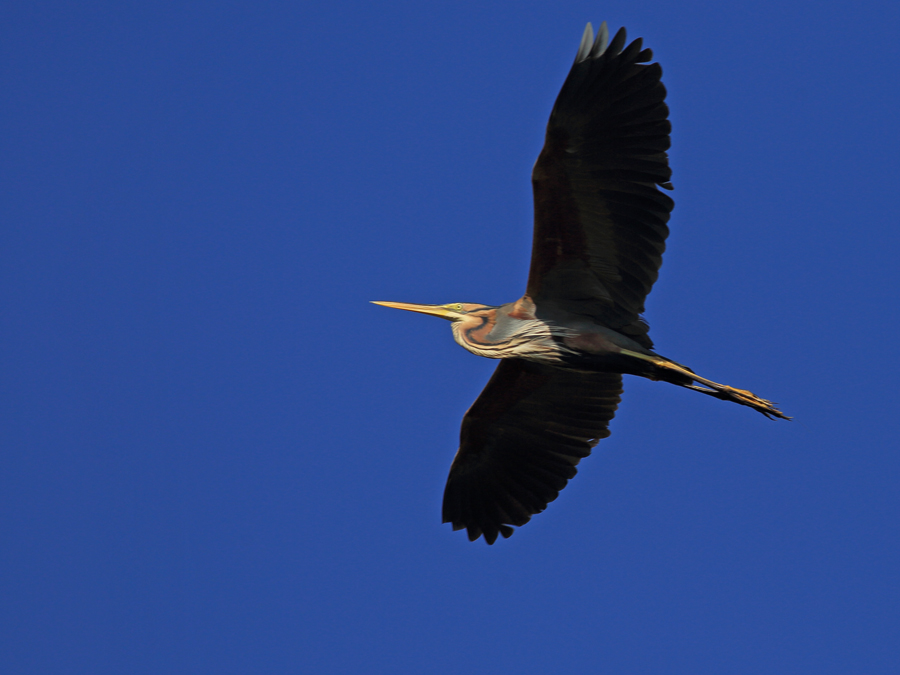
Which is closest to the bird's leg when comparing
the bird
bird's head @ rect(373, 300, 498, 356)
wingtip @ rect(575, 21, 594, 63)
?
the bird

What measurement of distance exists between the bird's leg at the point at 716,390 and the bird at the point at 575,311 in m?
0.01

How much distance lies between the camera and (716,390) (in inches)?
331

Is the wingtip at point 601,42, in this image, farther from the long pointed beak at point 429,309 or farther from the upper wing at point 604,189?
the long pointed beak at point 429,309

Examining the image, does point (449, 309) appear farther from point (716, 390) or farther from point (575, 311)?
point (716, 390)

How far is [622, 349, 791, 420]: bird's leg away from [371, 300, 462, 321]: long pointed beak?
172cm

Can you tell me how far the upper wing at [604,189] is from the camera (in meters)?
7.54

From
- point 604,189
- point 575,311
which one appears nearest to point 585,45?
point 604,189

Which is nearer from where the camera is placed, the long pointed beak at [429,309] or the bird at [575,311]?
the bird at [575,311]

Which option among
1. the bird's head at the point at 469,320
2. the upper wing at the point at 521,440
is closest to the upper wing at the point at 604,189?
the bird's head at the point at 469,320

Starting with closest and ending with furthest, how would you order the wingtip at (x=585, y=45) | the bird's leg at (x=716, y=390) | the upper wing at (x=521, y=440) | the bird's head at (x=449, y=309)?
the wingtip at (x=585, y=45) → the bird's leg at (x=716, y=390) → the bird's head at (x=449, y=309) → the upper wing at (x=521, y=440)

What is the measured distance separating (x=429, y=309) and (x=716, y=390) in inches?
111

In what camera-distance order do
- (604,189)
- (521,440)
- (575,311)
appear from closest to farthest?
(604,189) < (575,311) < (521,440)

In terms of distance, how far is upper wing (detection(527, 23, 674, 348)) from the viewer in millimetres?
7539

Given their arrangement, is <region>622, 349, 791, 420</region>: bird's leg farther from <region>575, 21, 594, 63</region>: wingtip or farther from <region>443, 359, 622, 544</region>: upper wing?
<region>575, 21, 594, 63</region>: wingtip
